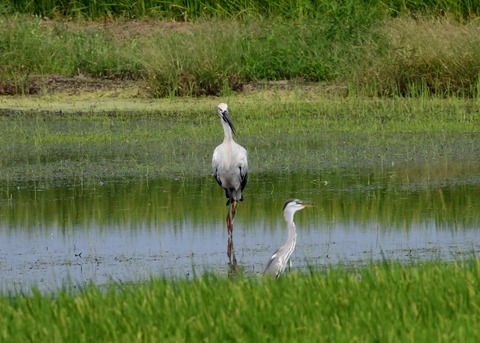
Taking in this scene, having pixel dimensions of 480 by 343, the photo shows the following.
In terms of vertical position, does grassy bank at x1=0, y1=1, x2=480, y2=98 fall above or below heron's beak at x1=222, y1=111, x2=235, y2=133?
above

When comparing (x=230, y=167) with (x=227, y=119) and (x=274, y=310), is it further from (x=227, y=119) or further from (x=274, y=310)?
(x=274, y=310)

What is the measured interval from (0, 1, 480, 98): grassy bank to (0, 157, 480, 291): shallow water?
4557 mm

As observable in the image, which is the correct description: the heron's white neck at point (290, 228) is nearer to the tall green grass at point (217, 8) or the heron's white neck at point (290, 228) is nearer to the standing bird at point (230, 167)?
the standing bird at point (230, 167)

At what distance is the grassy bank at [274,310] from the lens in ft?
17.4

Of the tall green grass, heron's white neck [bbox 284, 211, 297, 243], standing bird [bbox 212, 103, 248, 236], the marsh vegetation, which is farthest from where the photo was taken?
the tall green grass

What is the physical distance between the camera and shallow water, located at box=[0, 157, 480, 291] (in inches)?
344

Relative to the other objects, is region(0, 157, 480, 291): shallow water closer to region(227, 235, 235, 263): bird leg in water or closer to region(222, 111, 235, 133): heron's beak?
region(227, 235, 235, 263): bird leg in water

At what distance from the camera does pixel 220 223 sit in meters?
10.5

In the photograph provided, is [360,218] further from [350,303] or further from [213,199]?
[350,303]

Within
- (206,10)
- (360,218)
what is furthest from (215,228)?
(206,10)

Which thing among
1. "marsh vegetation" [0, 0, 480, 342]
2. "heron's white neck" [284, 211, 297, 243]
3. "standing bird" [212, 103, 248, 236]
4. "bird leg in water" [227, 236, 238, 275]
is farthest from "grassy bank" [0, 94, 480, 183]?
"heron's white neck" [284, 211, 297, 243]

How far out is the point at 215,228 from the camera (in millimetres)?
10250

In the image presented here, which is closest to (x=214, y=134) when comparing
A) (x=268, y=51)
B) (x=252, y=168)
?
(x=252, y=168)

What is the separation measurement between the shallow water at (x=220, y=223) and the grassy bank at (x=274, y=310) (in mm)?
1315
